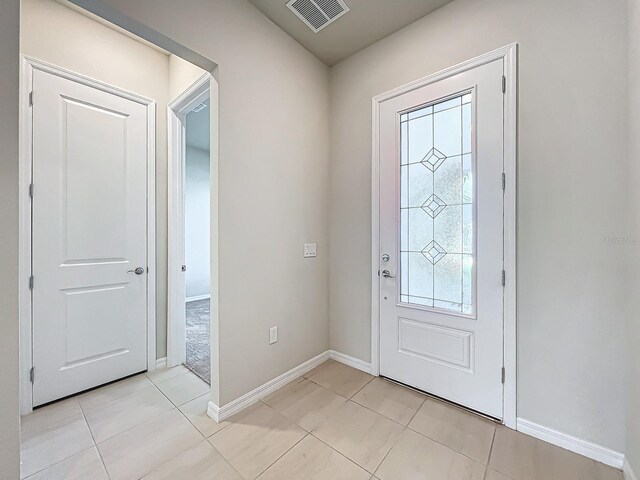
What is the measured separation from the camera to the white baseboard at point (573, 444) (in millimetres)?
1365

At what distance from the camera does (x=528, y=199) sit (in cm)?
158

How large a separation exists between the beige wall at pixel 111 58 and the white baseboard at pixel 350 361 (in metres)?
1.58

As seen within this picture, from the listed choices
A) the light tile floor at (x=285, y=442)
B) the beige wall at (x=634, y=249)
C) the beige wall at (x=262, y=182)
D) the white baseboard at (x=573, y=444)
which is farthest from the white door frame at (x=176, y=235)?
the beige wall at (x=634, y=249)

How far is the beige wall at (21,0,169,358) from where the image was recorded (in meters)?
1.82

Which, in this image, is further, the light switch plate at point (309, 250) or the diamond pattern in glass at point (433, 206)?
the light switch plate at point (309, 250)

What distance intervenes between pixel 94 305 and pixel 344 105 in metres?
2.71

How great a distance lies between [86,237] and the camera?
202 cm

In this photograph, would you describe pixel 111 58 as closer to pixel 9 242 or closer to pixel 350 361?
pixel 9 242

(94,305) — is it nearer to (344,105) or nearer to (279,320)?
(279,320)

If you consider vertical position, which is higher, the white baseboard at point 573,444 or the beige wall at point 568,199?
the beige wall at point 568,199

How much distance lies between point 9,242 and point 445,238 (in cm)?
226

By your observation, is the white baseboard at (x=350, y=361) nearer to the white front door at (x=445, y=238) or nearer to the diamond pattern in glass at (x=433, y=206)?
the white front door at (x=445, y=238)

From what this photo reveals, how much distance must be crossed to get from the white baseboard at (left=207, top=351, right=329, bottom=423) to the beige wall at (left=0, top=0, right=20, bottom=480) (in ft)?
2.94

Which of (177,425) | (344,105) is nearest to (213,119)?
(344,105)
